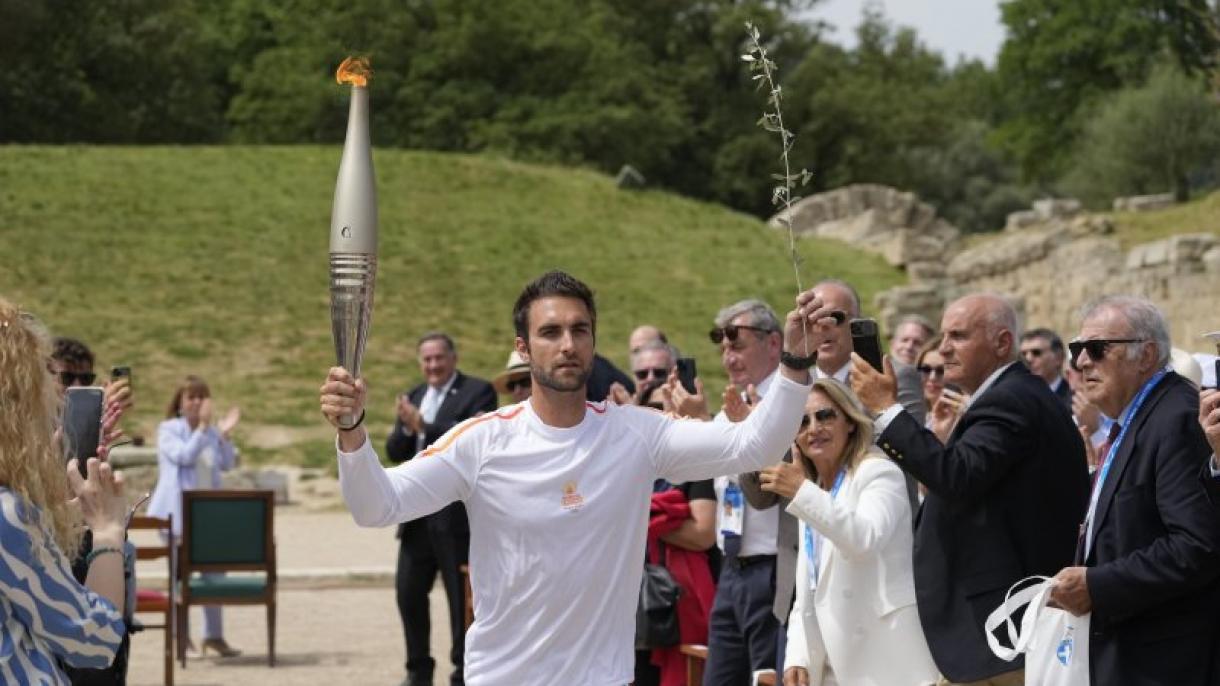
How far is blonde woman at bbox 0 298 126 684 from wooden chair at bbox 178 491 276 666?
887 cm

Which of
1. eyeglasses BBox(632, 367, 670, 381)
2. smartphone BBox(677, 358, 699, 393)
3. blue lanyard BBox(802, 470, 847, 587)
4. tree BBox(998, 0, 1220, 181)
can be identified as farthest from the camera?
tree BBox(998, 0, 1220, 181)

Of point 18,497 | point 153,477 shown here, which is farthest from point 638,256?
point 18,497

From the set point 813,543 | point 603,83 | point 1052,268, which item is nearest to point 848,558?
point 813,543

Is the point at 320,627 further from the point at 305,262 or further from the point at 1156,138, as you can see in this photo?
the point at 1156,138

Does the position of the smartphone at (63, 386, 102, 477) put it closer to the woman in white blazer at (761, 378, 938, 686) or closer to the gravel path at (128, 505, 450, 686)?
the woman in white blazer at (761, 378, 938, 686)

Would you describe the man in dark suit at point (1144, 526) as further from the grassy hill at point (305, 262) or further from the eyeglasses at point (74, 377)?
the grassy hill at point (305, 262)

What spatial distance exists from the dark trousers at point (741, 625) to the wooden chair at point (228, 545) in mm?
5809

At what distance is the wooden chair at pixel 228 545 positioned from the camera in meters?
13.3

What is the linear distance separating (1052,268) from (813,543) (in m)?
31.1

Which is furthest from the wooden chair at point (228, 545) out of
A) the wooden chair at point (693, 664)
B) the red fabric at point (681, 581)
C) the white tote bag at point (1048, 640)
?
the white tote bag at point (1048, 640)

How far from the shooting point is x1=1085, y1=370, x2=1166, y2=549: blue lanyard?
19.3ft

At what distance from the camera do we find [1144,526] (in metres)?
5.79

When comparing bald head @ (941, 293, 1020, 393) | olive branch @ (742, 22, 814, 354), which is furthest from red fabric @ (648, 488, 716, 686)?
olive branch @ (742, 22, 814, 354)

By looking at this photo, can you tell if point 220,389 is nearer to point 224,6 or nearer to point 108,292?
point 108,292
